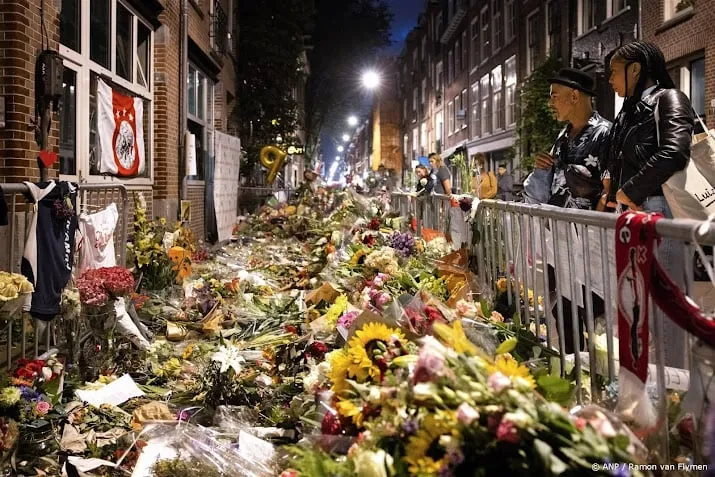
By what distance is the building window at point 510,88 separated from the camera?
2461cm

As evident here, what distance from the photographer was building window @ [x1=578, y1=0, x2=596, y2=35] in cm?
1783

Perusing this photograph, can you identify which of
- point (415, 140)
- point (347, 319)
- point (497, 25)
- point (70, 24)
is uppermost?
point (497, 25)

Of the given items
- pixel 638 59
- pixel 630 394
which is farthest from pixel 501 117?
pixel 630 394

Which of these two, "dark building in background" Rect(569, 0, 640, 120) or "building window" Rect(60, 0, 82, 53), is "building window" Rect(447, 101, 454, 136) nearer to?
"dark building in background" Rect(569, 0, 640, 120)

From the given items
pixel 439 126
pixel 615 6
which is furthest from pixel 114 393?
pixel 439 126

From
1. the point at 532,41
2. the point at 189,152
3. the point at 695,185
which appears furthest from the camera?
the point at 532,41

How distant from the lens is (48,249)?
4219mm

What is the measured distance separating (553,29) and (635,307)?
65.4 ft

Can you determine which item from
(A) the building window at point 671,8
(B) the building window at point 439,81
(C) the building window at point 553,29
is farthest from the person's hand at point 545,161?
(B) the building window at point 439,81

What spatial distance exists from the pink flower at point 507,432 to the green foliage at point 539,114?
1721cm

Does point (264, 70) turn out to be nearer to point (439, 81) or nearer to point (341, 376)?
point (341, 376)

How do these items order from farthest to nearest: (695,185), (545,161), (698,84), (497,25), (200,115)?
(497,25) < (200,115) < (698,84) < (545,161) < (695,185)

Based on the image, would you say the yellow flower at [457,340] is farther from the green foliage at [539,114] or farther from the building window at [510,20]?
the building window at [510,20]

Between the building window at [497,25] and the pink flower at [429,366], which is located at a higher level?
the building window at [497,25]
